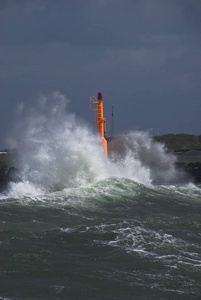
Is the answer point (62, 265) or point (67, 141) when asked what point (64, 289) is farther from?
→ point (67, 141)

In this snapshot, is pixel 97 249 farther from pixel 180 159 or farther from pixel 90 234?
pixel 180 159

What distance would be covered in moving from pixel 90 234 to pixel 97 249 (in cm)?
136

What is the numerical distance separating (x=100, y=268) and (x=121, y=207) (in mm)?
8184

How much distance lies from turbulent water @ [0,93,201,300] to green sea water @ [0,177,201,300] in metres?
0.02

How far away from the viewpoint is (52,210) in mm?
17250

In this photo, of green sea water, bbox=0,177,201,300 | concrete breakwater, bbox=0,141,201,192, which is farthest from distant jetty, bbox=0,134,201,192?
green sea water, bbox=0,177,201,300

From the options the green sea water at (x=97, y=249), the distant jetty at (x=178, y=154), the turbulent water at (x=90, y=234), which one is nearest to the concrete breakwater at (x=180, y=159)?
the distant jetty at (x=178, y=154)

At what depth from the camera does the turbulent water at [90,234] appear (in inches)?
381

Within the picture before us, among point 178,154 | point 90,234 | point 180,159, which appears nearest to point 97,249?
point 90,234

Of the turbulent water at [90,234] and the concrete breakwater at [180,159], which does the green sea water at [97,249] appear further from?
the concrete breakwater at [180,159]

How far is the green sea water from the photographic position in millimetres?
9516

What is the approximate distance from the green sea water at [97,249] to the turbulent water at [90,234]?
0.02m

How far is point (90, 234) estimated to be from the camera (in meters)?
13.4

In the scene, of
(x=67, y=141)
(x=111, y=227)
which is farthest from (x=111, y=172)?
(x=111, y=227)
